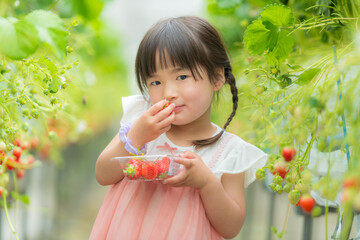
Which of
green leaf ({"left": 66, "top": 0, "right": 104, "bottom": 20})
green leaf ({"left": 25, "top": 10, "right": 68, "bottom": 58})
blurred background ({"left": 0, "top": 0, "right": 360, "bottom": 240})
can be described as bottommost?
blurred background ({"left": 0, "top": 0, "right": 360, "bottom": 240})

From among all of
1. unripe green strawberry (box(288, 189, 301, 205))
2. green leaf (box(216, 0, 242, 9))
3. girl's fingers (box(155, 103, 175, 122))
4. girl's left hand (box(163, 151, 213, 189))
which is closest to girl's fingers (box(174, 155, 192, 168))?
girl's left hand (box(163, 151, 213, 189))

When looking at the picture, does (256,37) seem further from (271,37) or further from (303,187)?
(303,187)

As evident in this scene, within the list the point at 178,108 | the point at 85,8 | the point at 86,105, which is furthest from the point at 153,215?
the point at 86,105

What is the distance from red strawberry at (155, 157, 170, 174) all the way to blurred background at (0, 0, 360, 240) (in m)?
0.22

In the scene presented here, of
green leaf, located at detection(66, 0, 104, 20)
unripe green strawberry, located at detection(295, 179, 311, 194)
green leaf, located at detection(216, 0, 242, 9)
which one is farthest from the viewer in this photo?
green leaf, located at detection(216, 0, 242, 9)

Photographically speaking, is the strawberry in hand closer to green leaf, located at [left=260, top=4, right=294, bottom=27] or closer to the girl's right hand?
the girl's right hand

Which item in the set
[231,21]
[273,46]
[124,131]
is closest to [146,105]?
[124,131]

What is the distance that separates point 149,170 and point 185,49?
0.98 ft

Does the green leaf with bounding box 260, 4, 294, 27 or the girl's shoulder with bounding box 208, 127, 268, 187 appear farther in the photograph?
the girl's shoulder with bounding box 208, 127, 268, 187

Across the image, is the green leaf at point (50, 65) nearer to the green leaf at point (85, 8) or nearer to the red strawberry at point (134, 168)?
the red strawberry at point (134, 168)

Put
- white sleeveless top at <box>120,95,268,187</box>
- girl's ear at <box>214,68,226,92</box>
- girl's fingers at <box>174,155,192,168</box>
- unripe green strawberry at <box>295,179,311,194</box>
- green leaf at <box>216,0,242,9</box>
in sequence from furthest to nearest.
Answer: green leaf at <box>216,0,242,9</box>, girl's ear at <box>214,68,226,92</box>, white sleeveless top at <box>120,95,268,187</box>, girl's fingers at <box>174,155,192,168</box>, unripe green strawberry at <box>295,179,311,194</box>

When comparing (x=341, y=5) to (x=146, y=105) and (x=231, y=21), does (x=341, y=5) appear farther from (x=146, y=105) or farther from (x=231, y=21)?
(x=231, y=21)

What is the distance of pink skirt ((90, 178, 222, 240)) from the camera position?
0.95 meters

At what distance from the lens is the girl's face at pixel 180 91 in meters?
0.99
